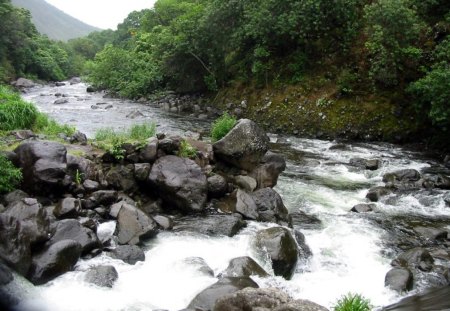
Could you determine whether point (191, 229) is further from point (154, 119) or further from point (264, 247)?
point (154, 119)

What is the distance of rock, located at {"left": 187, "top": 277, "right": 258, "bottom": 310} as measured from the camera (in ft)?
27.0

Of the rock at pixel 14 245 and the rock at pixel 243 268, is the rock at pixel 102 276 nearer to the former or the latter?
the rock at pixel 14 245

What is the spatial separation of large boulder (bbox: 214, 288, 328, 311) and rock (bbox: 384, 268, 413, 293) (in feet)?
10.7

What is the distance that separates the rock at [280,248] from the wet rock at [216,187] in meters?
3.06

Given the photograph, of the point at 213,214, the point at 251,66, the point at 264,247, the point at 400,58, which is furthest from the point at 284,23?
the point at 264,247

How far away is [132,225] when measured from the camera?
10953mm

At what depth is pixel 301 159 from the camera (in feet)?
65.6

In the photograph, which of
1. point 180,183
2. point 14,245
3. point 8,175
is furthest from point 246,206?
point 8,175

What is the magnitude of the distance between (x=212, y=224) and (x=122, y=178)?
133 inches

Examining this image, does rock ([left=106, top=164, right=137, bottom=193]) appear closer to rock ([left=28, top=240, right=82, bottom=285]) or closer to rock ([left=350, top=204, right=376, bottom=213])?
rock ([left=28, top=240, right=82, bottom=285])

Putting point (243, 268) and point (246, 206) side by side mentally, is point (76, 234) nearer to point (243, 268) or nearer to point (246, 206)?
point (243, 268)

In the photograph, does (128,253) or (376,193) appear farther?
(376,193)

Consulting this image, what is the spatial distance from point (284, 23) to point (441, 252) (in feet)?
60.8

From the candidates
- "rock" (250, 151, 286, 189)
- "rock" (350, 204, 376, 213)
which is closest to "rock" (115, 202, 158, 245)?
"rock" (250, 151, 286, 189)
